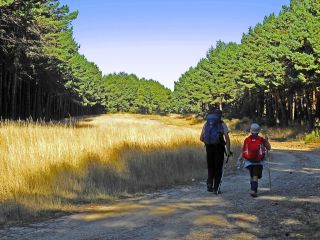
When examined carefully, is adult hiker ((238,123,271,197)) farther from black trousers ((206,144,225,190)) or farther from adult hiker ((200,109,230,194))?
black trousers ((206,144,225,190))

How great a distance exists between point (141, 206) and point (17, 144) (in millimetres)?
4725

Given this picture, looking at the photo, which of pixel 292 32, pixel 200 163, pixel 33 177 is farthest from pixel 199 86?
pixel 33 177

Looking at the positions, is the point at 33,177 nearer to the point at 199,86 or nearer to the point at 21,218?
the point at 21,218

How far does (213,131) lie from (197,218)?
343 centimetres

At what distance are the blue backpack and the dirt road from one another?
1262mm

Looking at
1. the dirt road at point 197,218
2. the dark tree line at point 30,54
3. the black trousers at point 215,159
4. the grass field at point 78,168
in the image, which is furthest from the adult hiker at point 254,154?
the dark tree line at point 30,54

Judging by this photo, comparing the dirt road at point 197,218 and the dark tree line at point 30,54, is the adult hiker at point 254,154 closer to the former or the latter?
the dirt road at point 197,218

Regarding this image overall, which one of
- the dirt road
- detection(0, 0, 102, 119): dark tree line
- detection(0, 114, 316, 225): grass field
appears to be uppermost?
detection(0, 0, 102, 119): dark tree line

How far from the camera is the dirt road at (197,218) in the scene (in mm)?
7125

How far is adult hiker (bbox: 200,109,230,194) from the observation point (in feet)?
36.7

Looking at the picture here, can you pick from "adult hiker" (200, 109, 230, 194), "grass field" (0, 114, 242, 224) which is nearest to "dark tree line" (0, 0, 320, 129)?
"grass field" (0, 114, 242, 224)

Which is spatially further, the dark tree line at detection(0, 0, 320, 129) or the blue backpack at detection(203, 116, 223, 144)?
the dark tree line at detection(0, 0, 320, 129)

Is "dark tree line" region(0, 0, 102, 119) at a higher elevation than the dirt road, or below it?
higher

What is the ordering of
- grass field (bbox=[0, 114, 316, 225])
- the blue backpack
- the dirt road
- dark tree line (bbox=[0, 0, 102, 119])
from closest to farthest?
the dirt road
grass field (bbox=[0, 114, 316, 225])
the blue backpack
dark tree line (bbox=[0, 0, 102, 119])
